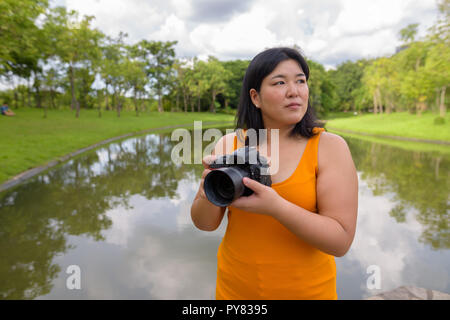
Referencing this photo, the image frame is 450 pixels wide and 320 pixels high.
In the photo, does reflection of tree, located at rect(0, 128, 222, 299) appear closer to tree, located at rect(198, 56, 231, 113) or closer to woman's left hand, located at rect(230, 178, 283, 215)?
woman's left hand, located at rect(230, 178, 283, 215)

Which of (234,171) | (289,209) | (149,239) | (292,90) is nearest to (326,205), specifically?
(289,209)

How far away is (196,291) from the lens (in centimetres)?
349

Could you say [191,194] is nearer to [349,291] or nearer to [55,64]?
[349,291]

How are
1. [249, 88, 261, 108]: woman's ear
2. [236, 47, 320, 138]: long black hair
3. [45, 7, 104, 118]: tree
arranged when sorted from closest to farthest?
[236, 47, 320, 138]: long black hair
[249, 88, 261, 108]: woman's ear
[45, 7, 104, 118]: tree

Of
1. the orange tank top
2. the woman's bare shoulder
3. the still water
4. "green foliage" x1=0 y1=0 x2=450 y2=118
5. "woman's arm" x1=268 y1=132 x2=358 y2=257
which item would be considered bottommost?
the still water

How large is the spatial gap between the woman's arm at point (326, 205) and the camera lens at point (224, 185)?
0.12ft

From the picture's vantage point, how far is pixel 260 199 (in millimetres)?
1152

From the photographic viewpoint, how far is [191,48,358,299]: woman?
121 centimetres

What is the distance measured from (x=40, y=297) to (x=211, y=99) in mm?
58207

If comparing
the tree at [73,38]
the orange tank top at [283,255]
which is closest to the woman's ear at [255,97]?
the orange tank top at [283,255]

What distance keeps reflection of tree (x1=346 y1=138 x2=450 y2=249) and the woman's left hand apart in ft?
14.9

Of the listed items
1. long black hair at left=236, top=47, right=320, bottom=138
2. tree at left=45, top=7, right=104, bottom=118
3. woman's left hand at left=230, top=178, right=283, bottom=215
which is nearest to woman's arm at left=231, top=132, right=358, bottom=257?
woman's left hand at left=230, top=178, right=283, bottom=215

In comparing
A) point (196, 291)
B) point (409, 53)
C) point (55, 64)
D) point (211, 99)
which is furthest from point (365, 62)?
point (196, 291)

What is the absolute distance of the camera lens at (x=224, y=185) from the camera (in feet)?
3.75
